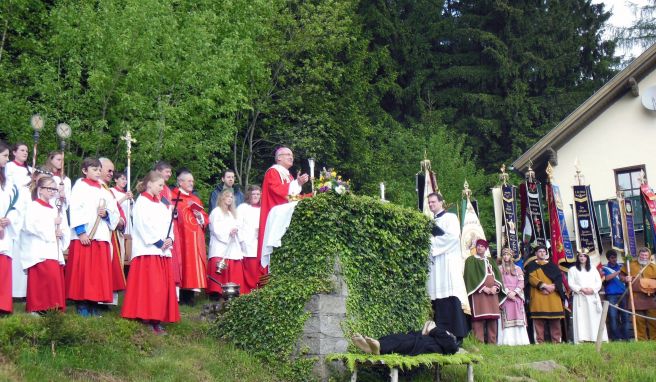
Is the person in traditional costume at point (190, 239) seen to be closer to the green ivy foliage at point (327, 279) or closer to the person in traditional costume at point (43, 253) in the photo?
the green ivy foliage at point (327, 279)

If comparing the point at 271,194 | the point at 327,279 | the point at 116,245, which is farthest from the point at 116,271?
the point at 327,279

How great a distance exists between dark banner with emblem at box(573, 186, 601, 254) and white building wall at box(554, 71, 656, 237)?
16.2ft

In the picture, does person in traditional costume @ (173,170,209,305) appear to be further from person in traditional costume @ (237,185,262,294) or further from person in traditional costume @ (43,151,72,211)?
person in traditional costume @ (43,151,72,211)

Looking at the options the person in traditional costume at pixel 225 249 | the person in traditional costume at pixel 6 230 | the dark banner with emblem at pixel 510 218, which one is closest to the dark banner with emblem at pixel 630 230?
the dark banner with emblem at pixel 510 218

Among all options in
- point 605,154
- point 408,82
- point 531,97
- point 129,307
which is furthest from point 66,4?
point 531,97

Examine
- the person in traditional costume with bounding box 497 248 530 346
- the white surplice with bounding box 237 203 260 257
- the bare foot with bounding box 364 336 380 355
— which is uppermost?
the white surplice with bounding box 237 203 260 257

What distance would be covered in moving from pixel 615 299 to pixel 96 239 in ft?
35.3

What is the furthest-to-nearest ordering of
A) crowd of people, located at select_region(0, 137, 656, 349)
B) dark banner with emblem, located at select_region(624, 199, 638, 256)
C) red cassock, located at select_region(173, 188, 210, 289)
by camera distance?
dark banner with emblem, located at select_region(624, 199, 638, 256) < red cassock, located at select_region(173, 188, 210, 289) < crowd of people, located at select_region(0, 137, 656, 349)

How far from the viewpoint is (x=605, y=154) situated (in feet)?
83.3

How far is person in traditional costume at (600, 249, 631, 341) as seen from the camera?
17297 mm

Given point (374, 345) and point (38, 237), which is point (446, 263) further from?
point (38, 237)

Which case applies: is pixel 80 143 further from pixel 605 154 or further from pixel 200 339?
pixel 605 154

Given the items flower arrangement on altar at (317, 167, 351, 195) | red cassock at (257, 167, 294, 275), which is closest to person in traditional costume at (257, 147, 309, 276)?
red cassock at (257, 167, 294, 275)

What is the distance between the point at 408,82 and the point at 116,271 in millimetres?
24005
